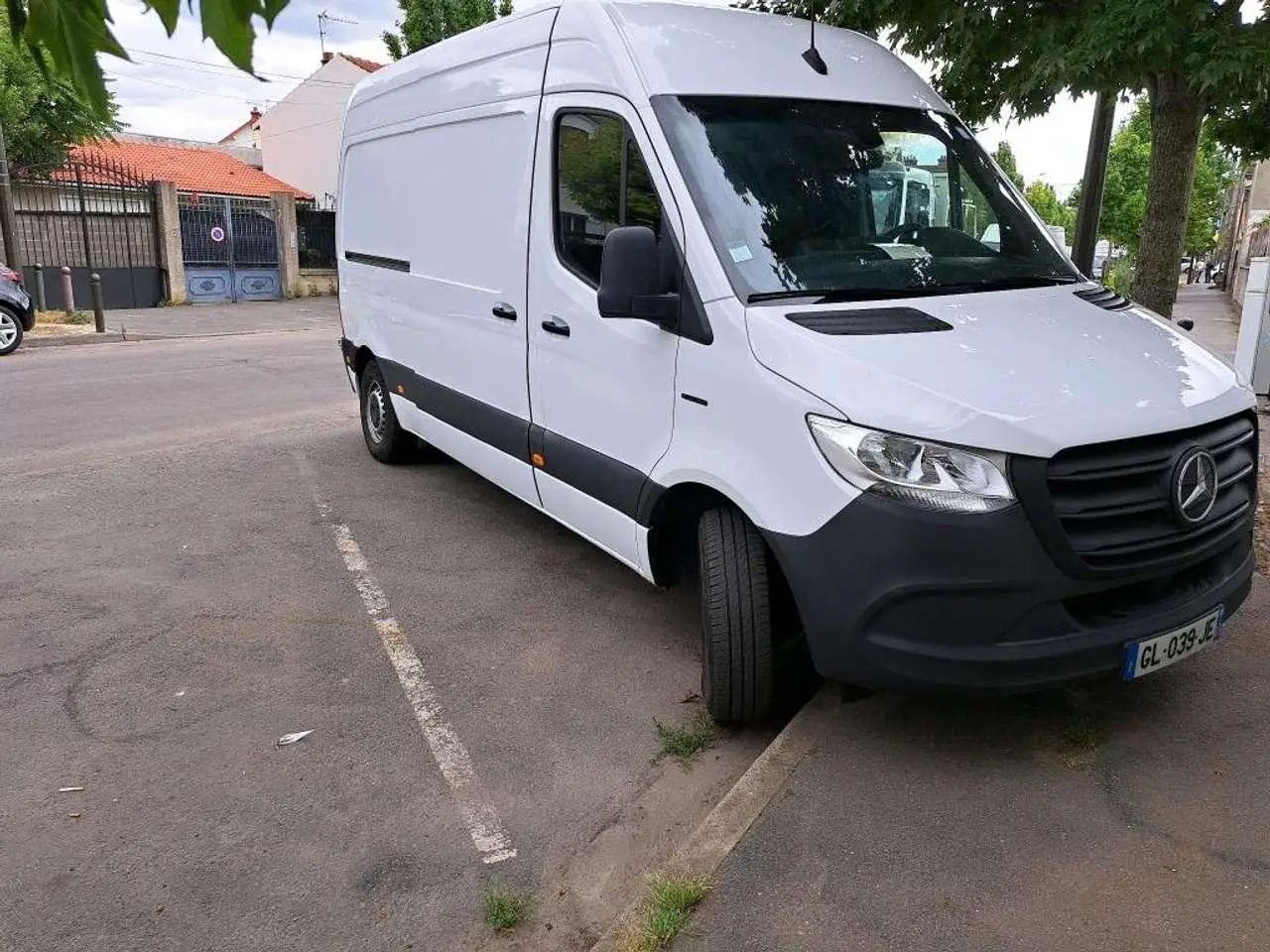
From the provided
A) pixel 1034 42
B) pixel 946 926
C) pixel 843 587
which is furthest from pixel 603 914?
pixel 1034 42

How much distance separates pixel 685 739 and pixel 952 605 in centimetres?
116

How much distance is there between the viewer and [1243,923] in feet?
8.11

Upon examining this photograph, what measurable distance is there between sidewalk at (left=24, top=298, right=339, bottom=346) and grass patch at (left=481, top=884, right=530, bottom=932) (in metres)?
15.6

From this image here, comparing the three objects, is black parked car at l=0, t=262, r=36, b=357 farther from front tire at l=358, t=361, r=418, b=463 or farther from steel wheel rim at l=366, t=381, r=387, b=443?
steel wheel rim at l=366, t=381, r=387, b=443

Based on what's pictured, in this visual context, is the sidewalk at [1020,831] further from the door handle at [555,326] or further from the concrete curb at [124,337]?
the concrete curb at [124,337]

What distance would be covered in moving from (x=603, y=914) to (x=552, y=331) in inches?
97.8

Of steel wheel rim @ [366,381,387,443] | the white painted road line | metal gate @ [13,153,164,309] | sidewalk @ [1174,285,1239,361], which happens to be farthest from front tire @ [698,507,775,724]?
metal gate @ [13,153,164,309]

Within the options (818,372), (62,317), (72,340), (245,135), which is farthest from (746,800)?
(245,135)

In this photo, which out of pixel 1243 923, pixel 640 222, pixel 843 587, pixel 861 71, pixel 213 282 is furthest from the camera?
pixel 213 282

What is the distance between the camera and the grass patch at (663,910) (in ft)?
8.04

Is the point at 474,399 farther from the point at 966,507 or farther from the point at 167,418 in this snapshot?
the point at 167,418

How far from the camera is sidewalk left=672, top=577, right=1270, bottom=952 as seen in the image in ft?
8.18

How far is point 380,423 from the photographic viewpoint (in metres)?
7.38

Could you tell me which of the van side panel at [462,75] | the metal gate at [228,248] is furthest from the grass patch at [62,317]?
the van side panel at [462,75]
